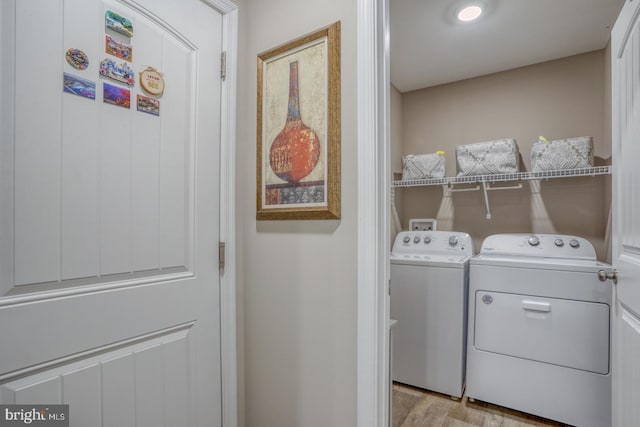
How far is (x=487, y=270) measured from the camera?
6.73ft

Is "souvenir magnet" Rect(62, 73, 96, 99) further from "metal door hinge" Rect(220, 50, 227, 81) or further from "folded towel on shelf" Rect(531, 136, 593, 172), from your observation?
"folded towel on shelf" Rect(531, 136, 593, 172)

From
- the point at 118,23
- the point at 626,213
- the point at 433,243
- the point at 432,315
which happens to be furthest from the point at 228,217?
the point at 433,243

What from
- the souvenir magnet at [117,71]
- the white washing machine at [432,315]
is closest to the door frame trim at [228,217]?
the souvenir magnet at [117,71]

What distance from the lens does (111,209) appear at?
0.99 m

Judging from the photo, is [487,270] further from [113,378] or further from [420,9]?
[113,378]

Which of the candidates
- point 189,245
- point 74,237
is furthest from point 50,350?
point 189,245

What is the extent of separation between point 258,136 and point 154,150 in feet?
1.44

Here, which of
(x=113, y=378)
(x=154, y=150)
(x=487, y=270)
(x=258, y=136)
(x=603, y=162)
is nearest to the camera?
(x=113, y=378)

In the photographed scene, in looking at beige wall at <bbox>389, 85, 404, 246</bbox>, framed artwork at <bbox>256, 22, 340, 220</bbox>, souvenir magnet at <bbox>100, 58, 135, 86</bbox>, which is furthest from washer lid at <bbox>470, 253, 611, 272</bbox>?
souvenir magnet at <bbox>100, 58, 135, 86</bbox>

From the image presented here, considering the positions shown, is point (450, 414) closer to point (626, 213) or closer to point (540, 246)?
point (540, 246)

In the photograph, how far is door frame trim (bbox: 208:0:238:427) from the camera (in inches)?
52.1

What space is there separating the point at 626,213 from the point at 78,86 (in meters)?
1.83

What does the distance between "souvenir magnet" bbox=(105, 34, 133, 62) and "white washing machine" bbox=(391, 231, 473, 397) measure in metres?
1.94

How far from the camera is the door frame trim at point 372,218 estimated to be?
3.51ft
